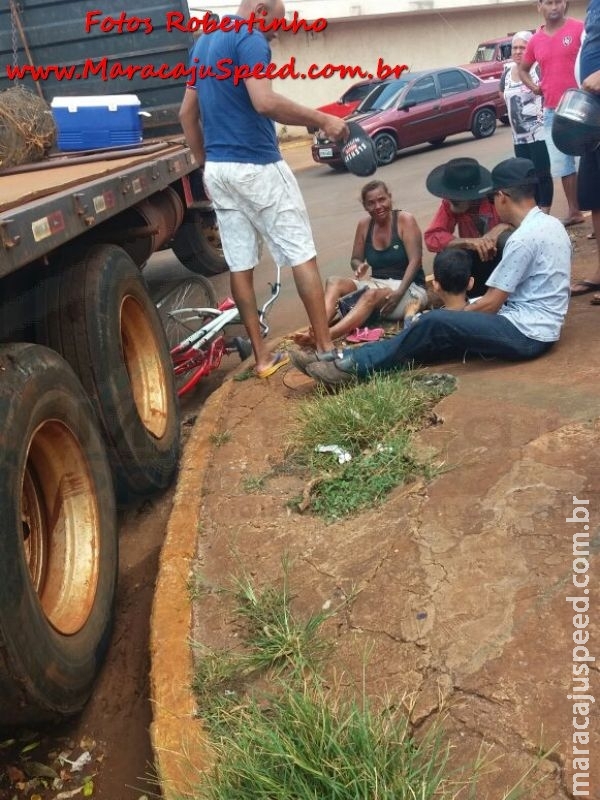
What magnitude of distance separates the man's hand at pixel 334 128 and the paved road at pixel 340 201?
1772 mm

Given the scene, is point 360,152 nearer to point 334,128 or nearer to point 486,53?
point 334,128

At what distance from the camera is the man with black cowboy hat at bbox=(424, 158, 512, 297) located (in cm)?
430

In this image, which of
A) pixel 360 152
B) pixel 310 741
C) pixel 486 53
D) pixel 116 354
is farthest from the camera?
pixel 486 53

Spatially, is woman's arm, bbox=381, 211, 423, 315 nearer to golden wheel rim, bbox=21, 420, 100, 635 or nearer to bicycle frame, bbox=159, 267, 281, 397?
bicycle frame, bbox=159, 267, 281, 397

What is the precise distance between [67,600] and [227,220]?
232cm

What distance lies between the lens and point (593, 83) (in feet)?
12.6

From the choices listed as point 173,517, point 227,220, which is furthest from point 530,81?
point 173,517

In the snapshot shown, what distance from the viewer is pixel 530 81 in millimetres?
5918

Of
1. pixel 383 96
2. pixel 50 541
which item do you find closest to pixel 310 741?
pixel 50 541

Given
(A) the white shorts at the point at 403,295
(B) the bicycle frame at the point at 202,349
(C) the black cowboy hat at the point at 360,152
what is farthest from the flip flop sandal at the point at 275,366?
(C) the black cowboy hat at the point at 360,152

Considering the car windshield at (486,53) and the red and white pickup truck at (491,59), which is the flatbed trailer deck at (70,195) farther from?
the car windshield at (486,53)

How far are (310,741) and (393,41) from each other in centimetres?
2446

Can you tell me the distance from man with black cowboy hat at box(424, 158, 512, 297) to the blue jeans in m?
0.73

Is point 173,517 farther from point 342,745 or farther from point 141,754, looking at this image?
point 342,745
